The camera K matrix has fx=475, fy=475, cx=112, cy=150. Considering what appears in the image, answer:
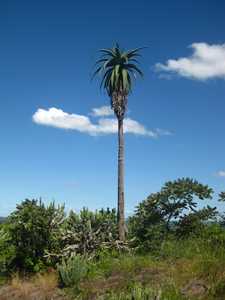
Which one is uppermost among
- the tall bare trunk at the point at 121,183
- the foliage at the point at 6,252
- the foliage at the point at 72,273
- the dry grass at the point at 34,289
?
the tall bare trunk at the point at 121,183

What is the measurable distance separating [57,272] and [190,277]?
279 inches

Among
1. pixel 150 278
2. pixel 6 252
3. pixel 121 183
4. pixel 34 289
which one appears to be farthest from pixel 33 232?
pixel 150 278

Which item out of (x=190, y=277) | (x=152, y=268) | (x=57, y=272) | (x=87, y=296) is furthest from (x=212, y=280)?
(x=57, y=272)

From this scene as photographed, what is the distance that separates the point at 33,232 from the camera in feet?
76.6

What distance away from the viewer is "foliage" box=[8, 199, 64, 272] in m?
23.2

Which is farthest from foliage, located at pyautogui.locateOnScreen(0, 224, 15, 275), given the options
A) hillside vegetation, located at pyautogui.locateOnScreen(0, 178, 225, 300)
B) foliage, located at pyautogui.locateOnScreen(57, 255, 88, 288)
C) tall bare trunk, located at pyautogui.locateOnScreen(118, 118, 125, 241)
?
tall bare trunk, located at pyautogui.locateOnScreen(118, 118, 125, 241)

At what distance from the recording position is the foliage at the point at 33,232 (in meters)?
23.2

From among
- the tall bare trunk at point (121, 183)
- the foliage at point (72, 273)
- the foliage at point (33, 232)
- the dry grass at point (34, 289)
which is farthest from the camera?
the tall bare trunk at point (121, 183)

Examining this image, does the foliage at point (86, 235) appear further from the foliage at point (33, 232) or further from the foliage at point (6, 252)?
the foliage at point (6, 252)

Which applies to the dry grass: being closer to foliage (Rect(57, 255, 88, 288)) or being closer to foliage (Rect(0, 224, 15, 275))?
foliage (Rect(57, 255, 88, 288))

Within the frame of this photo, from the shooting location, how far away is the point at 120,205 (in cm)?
2625

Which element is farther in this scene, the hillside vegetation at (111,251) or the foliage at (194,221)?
the foliage at (194,221)

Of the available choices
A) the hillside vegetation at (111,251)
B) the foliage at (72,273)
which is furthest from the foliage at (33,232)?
the foliage at (72,273)

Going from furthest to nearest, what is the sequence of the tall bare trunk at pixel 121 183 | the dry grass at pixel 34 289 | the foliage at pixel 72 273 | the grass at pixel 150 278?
the tall bare trunk at pixel 121 183
the foliage at pixel 72 273
the dry grass at pixel 34 289
the grass at pixel 150 278
